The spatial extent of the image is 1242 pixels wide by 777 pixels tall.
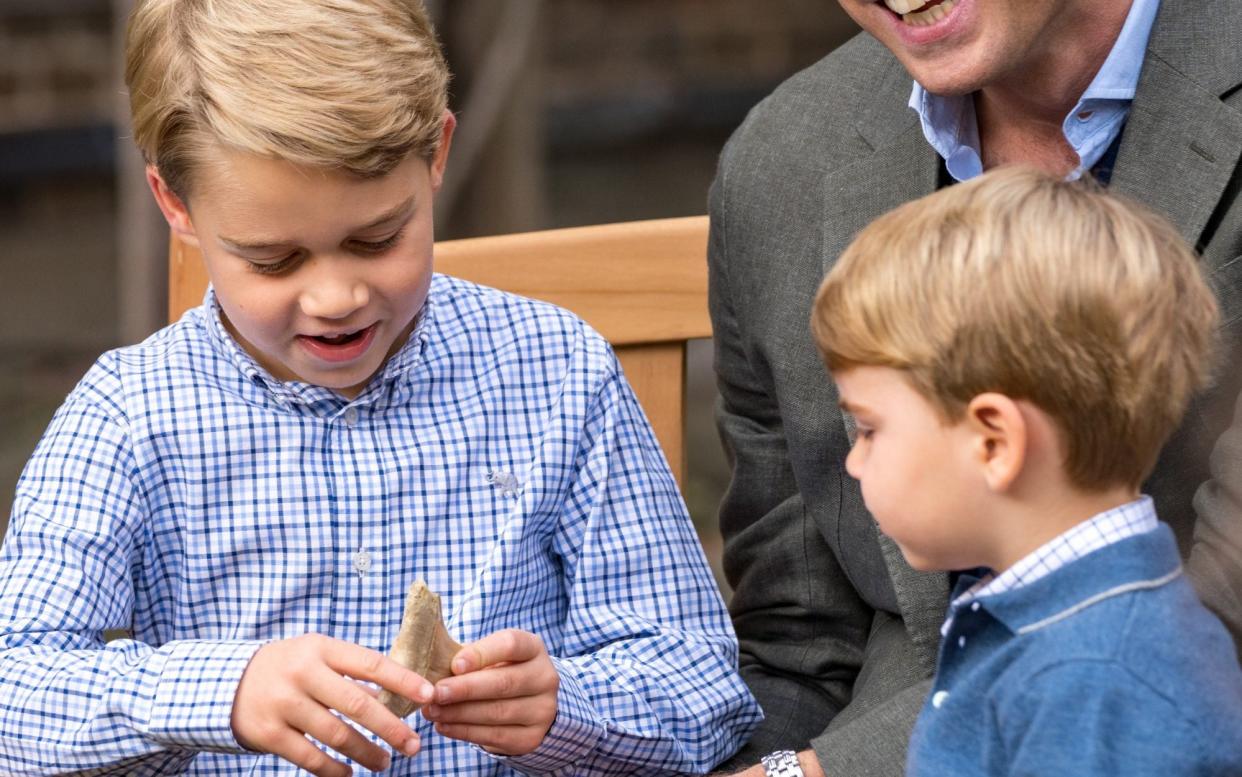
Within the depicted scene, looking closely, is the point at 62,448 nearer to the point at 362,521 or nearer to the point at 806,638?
the point at 362,521

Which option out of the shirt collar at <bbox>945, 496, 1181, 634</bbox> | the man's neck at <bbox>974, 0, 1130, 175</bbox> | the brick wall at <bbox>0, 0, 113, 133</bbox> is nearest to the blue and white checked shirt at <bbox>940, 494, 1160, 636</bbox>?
the shirt collar at <bbox>945, 496, 1181, 634</bbox>

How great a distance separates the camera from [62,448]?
204 cm

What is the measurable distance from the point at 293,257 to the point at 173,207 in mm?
202

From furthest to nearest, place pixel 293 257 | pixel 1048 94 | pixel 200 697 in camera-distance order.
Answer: pixel 1048 94 < pixel 293 257 < pixel 200 697

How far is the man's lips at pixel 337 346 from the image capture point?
202 cm

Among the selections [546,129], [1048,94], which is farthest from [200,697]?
[546,129]

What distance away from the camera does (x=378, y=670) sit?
1754 mm

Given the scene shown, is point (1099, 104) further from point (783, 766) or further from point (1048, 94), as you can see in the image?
point (783, 766)

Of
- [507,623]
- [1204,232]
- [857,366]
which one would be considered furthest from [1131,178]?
[507,623]

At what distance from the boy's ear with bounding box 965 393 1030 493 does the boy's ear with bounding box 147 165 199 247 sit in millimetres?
941

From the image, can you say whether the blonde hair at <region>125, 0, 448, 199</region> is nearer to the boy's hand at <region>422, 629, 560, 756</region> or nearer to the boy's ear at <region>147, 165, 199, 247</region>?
the boy's ear at <region>147, 165, 199, 247</region>

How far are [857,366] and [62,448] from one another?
36.0 inches

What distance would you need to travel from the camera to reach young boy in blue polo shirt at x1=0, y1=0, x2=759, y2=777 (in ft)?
6.26

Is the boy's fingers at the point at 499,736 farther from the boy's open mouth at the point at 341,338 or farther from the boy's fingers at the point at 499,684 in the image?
the boy's open mouth at the point at 341,338
